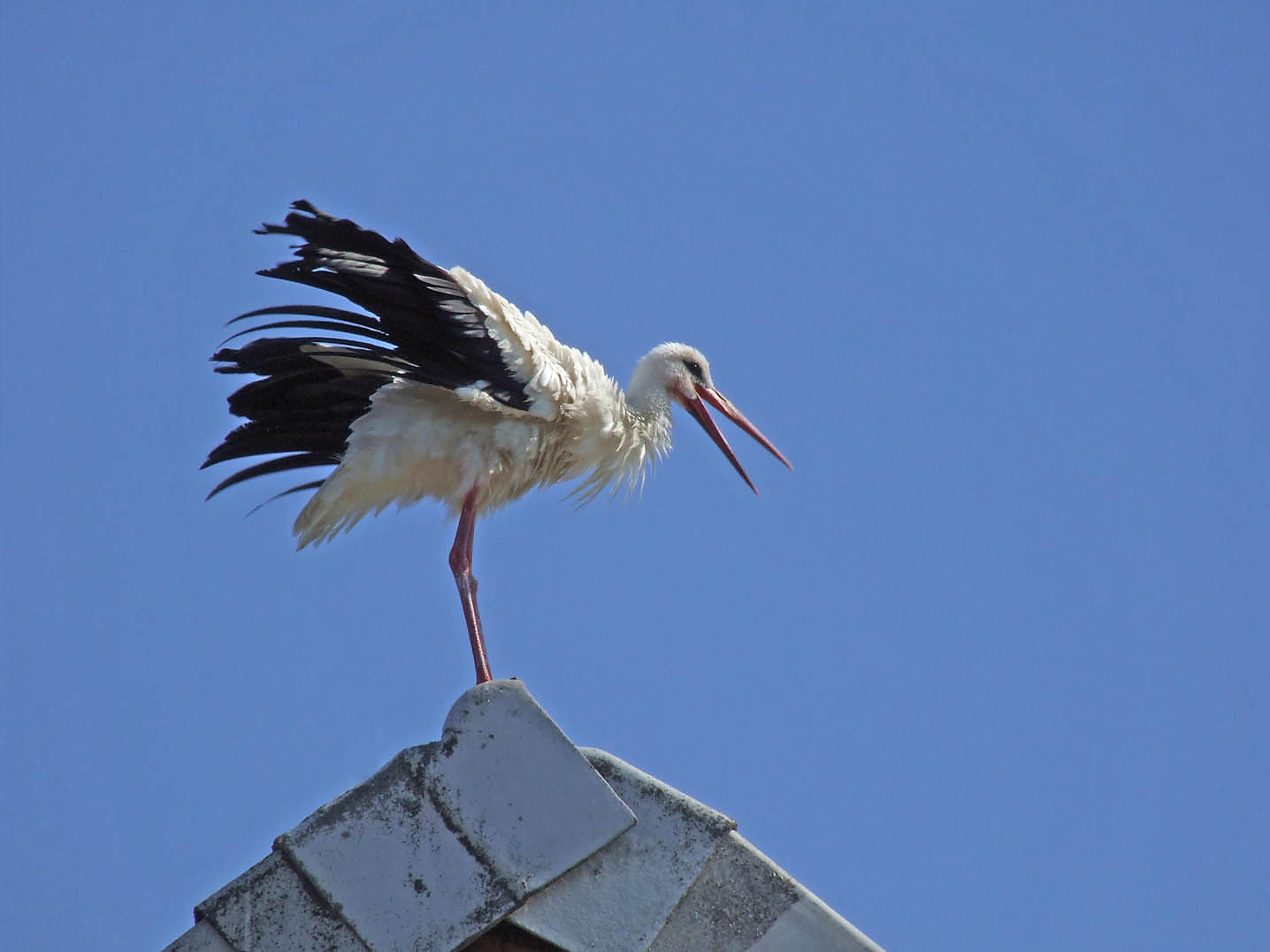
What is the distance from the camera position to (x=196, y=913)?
3.15 metres

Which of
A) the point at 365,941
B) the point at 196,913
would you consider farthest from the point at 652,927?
the point at 196,913

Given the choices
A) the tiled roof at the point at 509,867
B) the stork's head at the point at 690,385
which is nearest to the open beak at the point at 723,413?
the stork's head at the point at 690,385

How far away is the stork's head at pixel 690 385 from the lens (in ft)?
27.3

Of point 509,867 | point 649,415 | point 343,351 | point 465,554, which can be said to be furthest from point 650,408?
point 509,867

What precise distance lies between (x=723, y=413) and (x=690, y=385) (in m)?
0.41

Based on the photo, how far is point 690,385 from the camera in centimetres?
852

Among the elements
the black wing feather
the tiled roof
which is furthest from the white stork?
the tiled roof

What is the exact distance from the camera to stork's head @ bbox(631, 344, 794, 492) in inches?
328

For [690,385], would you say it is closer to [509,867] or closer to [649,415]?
[649,415]

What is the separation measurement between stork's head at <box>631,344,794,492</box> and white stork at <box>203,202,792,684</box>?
0.48 metres

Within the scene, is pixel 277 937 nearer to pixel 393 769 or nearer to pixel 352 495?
pixel 393 769

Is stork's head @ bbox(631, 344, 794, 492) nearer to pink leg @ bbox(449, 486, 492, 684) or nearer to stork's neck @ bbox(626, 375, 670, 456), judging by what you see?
stork's neck @ bbox(626, 375, 670, 456)

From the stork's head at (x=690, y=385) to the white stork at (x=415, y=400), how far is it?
0.48m

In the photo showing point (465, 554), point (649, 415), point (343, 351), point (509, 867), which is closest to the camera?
point (509, 867)
